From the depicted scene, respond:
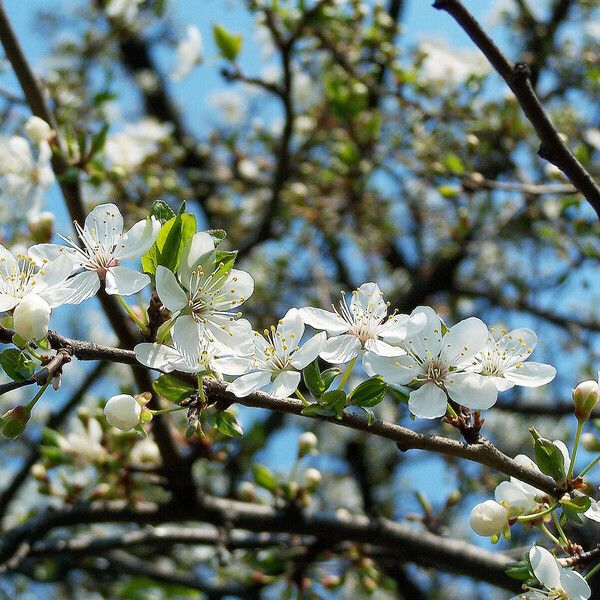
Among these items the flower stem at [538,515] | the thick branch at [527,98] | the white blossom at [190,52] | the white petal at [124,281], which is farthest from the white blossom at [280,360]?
the white blossom at [190,52]

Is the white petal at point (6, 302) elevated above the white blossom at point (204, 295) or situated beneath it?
situated beneath

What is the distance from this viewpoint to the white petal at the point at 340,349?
1.34 m

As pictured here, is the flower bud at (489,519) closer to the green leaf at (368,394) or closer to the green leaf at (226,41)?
the green leaf at (368,394)

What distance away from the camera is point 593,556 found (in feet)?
4.25

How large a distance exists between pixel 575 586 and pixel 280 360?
23.4 inches

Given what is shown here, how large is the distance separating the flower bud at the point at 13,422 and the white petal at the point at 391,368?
0.54m

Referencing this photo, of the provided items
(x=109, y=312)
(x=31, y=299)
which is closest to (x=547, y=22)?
(x=109, y=312)

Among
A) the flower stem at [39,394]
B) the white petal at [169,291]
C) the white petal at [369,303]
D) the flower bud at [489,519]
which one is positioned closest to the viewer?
the flower stem at [39,394]

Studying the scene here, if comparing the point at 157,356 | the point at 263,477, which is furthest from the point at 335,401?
the point at 263,477

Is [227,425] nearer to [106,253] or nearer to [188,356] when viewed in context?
[188,356]

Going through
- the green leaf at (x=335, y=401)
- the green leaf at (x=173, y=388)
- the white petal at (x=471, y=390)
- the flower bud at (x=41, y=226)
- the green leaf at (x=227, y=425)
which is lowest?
the green leaf at (x=227, y=425)

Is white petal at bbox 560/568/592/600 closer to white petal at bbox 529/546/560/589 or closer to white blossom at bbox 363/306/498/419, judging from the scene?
white petal at bbox 529/546/560/589

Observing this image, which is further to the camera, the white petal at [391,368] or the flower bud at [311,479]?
the flower bud at [311,479]

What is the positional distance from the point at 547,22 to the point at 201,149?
85.1 inches
